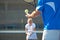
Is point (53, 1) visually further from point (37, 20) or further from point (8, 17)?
point (8, 17)

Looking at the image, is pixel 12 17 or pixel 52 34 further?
pixel 12 17

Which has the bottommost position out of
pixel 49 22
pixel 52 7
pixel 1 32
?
pixel 1 32

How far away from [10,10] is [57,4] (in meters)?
6.73

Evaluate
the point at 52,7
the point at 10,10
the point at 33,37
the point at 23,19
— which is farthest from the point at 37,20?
the point at 52,7

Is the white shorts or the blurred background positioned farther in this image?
the blurred background

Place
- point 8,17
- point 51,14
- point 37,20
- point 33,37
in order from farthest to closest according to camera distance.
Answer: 1. point 8,17
2. point 37,20
3. point 33,37
4. point 51,14

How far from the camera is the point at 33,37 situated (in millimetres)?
6922

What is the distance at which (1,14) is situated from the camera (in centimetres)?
956

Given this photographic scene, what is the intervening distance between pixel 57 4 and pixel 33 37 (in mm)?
4089

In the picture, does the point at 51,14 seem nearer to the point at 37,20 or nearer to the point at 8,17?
the point at 37,20

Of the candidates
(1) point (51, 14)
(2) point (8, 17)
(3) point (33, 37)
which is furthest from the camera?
(2) point (8, 17)

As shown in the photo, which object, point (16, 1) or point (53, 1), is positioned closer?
point (53, 1)

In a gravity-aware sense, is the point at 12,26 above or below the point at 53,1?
below

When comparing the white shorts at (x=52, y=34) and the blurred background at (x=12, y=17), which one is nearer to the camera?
the white shorts at (x=52, y=34)
